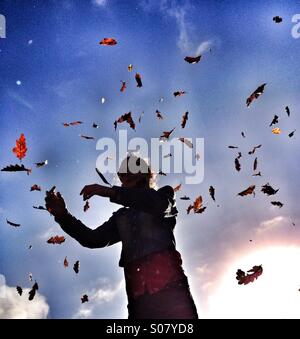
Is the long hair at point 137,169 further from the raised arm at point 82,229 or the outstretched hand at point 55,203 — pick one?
the outstretched hand at point 55,203

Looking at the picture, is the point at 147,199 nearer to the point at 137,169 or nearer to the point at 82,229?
the point at 137,169

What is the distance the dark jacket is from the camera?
354 centimetres

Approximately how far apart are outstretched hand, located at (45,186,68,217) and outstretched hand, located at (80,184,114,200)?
0.79m

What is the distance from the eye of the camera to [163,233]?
3.75m

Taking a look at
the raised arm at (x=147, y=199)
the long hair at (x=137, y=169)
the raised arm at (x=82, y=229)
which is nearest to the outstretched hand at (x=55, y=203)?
the raised arm at (x=82, y=229)

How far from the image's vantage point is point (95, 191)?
132 inches

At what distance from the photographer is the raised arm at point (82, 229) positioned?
403 centimetres

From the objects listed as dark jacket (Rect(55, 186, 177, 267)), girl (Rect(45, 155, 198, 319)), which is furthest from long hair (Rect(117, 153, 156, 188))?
dark jacket (Rect(55, 186, 177, 267))

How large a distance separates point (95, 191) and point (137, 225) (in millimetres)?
731

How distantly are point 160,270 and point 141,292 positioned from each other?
273mm

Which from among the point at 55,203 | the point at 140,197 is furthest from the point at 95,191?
the point at 55,203

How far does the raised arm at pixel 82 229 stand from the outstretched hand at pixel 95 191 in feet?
2.62
